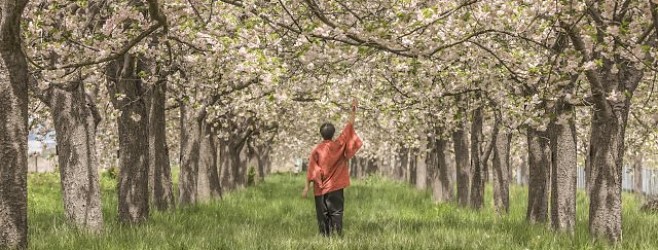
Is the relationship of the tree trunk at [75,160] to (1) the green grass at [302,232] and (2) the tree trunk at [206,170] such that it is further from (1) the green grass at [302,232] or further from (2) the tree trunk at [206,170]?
(2) the tree trunk at [206,170]

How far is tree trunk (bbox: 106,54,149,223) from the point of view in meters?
9.92

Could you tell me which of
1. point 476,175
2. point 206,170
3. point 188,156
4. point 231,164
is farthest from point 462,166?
point 231,164

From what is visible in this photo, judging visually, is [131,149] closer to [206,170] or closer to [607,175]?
[607,175]

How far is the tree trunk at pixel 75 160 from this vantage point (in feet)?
30.3

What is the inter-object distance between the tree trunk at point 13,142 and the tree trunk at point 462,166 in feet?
39.7

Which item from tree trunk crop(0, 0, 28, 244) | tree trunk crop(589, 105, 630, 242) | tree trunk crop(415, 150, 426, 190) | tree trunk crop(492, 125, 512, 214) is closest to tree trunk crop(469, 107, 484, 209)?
tree trunk crop(492, 125, 512, 214)

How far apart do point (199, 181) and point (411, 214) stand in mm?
6944

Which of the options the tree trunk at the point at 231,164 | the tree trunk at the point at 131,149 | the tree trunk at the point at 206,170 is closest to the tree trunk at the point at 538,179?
the tree trunk at the point at 131,149

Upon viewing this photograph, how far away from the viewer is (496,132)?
14.7 meters

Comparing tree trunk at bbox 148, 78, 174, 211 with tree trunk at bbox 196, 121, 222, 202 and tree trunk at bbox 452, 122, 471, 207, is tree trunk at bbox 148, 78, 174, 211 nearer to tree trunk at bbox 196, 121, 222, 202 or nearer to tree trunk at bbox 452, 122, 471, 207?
tree trunk at bbox 196, 121, 222, 202

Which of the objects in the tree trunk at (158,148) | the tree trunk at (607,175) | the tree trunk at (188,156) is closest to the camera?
the tree trunk at (607,175)

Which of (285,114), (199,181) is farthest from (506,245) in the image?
(285,114)

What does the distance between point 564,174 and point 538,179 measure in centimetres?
185

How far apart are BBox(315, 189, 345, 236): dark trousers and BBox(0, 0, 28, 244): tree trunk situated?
4.06 meters
